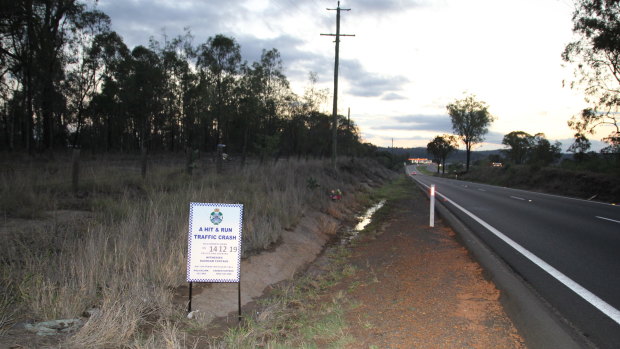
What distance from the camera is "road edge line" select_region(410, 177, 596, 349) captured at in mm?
3762

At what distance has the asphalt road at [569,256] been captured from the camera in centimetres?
440

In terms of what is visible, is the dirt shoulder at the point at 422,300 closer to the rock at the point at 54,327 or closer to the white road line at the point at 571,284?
the white road line at the point at 571,284

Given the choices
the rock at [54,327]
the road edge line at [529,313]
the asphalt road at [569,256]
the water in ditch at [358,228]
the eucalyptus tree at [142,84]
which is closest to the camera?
the rock at [54,327]

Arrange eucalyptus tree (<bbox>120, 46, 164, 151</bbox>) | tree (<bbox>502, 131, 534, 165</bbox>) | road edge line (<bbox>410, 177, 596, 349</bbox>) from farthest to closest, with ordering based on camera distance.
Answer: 1. tree (<bbox>502, 131, 534, 165</bbox>)
2. eucalyptus tree (<bbox>120, 46, 164, 151</bbox>)
3. road edge line (<bbox>410, 177, 596, 349</bbox>)

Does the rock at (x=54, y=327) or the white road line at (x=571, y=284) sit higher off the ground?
the white road line at (x=571, y=284)

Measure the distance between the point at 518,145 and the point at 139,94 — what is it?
82811mm

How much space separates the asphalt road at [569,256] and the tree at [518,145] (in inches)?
3384

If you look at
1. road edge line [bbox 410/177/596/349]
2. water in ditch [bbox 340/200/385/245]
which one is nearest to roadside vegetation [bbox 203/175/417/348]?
road edge line [bbox 410/177/596/349]

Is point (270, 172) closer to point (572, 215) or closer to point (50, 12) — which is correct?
point (572, 215)

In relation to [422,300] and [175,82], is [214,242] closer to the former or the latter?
[422,300]

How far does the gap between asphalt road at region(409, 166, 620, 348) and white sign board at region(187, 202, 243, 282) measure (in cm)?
378

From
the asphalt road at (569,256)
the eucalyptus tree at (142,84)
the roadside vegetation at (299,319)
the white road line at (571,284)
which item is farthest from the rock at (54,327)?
the eucalyptus tree at (142,84)

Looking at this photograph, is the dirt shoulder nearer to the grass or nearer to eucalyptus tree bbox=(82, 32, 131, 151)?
the grass

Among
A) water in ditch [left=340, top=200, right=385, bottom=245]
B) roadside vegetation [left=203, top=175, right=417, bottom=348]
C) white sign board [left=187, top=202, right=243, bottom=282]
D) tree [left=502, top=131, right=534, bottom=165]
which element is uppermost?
tree [left=502, top=131, right=534, bottom=165]
